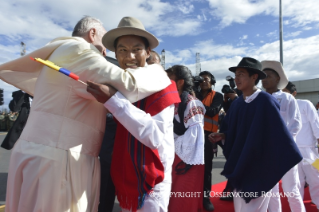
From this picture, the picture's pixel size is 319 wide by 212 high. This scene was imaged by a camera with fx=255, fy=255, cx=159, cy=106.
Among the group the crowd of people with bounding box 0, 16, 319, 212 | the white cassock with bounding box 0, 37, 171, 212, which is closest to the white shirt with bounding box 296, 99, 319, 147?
the crowd of people with bounding box 0, 16, 319, 212

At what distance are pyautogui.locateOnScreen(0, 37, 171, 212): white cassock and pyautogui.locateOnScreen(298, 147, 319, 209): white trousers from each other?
356 cm

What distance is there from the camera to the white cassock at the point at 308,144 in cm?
392

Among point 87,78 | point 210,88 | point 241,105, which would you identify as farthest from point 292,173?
point 87,78

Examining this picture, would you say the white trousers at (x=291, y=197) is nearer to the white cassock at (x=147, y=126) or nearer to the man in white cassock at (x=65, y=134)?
the white cassock at (x=147, y=126)

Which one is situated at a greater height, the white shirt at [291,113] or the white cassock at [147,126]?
the white shirt at [291,113]

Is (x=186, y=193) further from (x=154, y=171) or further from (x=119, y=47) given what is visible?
(x=119, y=47)

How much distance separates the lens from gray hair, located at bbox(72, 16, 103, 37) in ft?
5.70

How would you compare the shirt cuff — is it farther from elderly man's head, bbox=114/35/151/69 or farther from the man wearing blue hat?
the man wearing blue hat

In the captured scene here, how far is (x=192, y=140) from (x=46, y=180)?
197cm

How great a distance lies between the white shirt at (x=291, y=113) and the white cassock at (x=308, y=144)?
0.90 m

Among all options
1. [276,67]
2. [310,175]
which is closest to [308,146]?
[310,175]

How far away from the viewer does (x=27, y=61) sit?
1.65 metres

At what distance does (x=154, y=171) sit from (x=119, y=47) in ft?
2.81

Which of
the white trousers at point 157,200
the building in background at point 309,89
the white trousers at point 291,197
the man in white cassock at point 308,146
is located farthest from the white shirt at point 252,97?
the building in background at point 309,89
